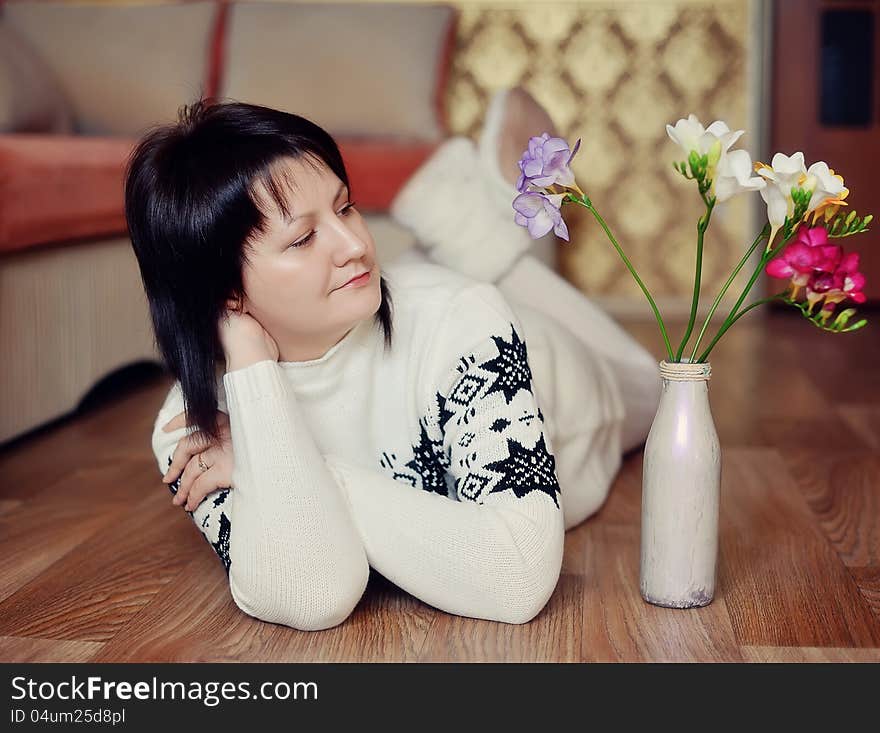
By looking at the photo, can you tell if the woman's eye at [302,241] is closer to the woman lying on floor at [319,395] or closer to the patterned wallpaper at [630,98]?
the woman lying on floor at [319,395]

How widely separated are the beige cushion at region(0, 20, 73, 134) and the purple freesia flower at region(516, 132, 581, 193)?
1.99 m

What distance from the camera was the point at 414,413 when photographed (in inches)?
52.3

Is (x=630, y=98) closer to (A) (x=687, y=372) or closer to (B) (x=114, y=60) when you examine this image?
(B) (x=114, y=60)

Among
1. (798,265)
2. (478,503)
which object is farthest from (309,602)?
(798,265)

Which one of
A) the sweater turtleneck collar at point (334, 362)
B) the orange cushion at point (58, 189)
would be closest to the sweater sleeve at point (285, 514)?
the sweater turtleneck collar at point (334, 362)

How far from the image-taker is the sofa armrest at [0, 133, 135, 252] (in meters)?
1.98

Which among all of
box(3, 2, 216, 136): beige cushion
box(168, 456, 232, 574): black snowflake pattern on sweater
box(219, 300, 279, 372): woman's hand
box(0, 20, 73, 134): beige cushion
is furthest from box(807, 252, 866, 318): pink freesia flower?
box(3, 2, 216, 136): beige cushion

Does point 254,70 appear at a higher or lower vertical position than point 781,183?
lower

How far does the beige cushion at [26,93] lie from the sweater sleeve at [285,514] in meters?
1.88

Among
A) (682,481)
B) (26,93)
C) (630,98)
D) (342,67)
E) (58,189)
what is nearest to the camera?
(682,481)

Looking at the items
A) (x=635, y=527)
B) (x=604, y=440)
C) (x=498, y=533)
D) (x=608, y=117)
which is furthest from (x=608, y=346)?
(x=608, y=117)

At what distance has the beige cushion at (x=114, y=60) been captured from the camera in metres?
3.33

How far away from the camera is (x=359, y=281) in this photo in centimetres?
120

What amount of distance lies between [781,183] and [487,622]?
564 mm
